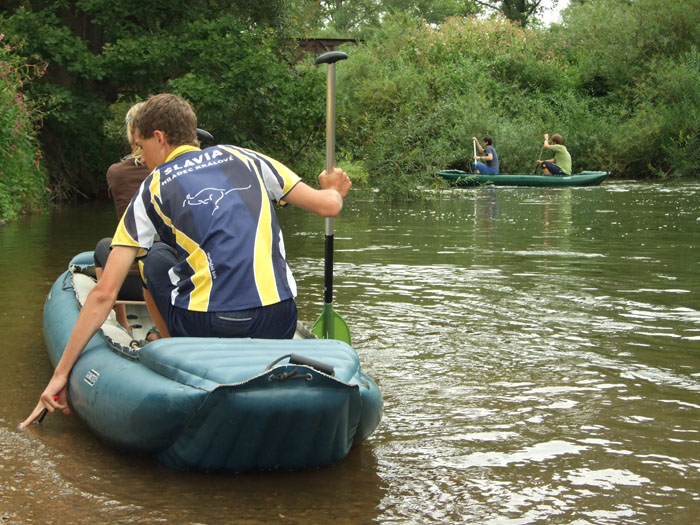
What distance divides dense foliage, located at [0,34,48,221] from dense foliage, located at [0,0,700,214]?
0.49 ft

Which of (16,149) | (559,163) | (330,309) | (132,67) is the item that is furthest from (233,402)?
(559,163)

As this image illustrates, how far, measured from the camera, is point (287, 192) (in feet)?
13.4

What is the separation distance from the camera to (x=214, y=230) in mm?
3793

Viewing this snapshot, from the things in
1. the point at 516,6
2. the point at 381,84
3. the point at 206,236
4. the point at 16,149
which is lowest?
the point at 206,236

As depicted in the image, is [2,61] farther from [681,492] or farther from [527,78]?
[527,78]

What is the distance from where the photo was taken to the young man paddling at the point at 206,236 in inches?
150

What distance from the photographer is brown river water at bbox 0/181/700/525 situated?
3.46 m

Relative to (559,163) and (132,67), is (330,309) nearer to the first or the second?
(132,67)

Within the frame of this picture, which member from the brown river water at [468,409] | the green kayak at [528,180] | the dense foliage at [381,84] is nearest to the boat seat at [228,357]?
the brown river water at [468,409]

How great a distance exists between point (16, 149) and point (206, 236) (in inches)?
477

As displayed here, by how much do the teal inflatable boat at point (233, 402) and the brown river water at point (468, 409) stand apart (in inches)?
4.8

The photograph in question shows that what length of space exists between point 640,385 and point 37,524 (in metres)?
3.17

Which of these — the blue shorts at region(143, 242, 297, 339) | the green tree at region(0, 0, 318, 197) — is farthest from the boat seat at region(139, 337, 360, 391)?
the green tree at region(0, 0, 318, 197)

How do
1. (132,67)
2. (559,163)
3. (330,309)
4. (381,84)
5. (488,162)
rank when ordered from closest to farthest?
(330,309), (132,67), (559,163), (488,162), (381,84)
